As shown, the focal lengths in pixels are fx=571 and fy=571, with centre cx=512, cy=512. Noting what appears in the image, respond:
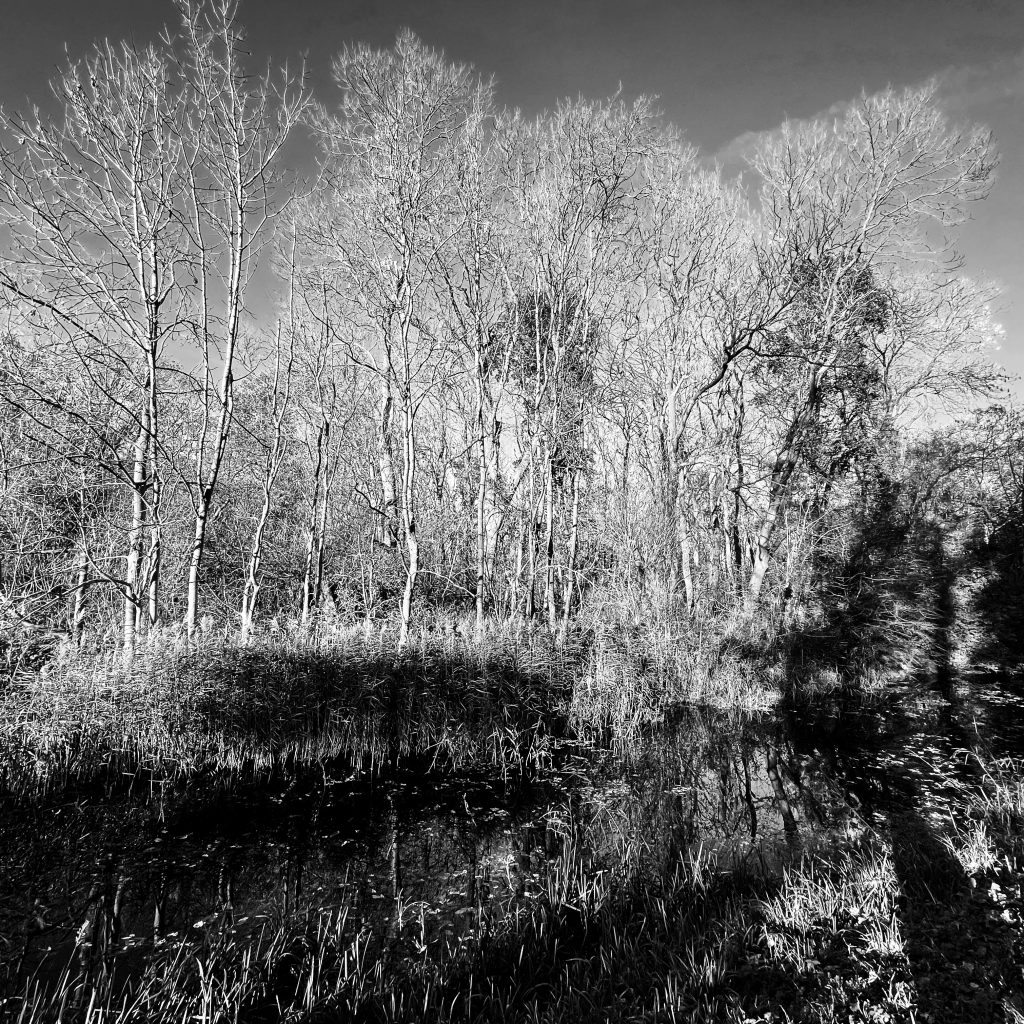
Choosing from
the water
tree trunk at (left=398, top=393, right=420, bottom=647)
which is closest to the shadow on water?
the water

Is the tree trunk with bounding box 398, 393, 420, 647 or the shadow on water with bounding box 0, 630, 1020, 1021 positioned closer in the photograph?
the shadow on water with bounding box 0, 630, 1020, 1021

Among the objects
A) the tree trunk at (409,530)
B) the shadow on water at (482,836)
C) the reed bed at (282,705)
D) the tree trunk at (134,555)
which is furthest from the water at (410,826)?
the tree trunk at (409,530)

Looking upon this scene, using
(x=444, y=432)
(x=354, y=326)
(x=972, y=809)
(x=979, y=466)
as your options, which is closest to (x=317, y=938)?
(x=972, y=809)

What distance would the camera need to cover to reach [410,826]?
18.8ft

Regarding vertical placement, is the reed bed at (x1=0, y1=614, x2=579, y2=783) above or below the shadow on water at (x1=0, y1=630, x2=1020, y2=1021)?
above

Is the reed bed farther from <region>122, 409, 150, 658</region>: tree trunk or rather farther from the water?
<region>122, 409, 150, 658</region>: tree trunk

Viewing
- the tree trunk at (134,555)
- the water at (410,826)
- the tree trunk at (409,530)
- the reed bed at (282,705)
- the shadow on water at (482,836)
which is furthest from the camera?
the tree trunk at (409,530)

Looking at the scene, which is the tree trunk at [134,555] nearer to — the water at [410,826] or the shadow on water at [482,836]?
the shadow on water at [482,836]

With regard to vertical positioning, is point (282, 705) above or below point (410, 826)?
above

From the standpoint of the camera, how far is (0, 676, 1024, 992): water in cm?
411

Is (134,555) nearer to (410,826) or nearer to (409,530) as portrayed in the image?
(409,530)

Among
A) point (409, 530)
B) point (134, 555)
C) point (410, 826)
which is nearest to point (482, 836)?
point (410, 826)

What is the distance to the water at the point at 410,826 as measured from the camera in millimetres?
4113

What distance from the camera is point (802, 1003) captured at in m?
2.70
